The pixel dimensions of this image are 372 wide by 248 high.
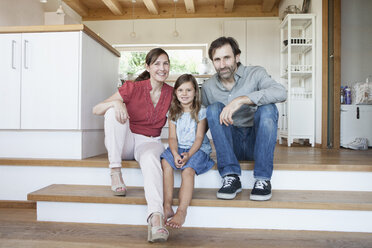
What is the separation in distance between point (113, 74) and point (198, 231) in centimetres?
145

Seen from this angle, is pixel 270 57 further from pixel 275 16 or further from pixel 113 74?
pixel 113 74

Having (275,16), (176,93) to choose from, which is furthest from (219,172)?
(275,16)

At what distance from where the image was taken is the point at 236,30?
5.60 meters

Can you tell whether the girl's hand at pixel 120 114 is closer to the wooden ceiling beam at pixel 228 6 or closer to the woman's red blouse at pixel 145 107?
the woman's red blouse at pixel 145 107

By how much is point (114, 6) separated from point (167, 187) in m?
4.88

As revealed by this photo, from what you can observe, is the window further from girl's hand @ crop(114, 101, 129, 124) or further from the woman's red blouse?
girl's hand @ crop(114, 101, 129, 124)

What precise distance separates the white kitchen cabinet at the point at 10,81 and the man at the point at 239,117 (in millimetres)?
1171

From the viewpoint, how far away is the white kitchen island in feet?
5.91

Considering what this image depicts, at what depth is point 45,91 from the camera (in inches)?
71.9

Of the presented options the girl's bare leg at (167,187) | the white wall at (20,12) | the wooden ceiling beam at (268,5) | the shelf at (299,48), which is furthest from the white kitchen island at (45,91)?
the wooden ceiling beam at (268,5)

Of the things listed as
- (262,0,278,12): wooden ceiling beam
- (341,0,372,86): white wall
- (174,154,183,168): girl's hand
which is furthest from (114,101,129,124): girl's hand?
(262,0,278,12): wooden ceiling beam

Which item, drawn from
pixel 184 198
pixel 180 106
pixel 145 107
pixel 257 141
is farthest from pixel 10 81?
pixel 257 141

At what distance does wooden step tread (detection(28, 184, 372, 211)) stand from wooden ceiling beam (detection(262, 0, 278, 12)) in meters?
4.49

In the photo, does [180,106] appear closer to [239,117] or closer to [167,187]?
[239,117]
